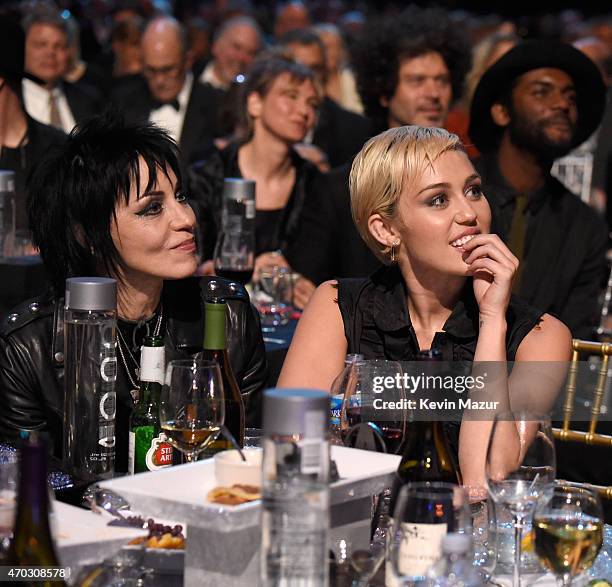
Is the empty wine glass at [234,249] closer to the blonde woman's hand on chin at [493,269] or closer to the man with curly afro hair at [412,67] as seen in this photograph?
the man with curly afro hair at [412,67]

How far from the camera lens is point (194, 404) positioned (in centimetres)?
204

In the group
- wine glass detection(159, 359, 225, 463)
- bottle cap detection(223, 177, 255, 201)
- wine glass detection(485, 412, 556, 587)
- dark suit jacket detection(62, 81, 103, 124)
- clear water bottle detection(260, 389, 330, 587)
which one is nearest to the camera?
clear water bottle detection(260, 389, 330, 587)

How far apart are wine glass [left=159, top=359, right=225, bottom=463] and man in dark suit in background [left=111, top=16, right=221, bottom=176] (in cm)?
632

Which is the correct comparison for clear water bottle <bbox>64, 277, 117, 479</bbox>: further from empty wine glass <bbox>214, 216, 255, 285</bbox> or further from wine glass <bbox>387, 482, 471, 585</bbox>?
empty wine glass <bbox>214, 216, 255, 285</bbox>

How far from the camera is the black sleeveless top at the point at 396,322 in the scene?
2.85m

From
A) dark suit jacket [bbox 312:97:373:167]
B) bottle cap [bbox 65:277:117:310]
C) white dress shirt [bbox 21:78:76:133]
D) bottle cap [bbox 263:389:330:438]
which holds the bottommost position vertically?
bottle cap [bbox 263:389:330:438]

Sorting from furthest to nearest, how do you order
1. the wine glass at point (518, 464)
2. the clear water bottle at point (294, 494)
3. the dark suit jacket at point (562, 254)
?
the dark suit jacket at point (562, 254) → the wine glass at point (518, 464) → the clear water bottle at point (294, 494)

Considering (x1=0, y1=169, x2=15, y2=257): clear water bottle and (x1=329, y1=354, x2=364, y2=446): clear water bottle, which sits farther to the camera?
(x1=0, y1=169, x2=15, y2=257): clear water bottle

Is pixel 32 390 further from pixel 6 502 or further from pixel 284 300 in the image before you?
pixel 284 300

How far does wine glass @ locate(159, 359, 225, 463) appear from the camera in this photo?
6.68 ft

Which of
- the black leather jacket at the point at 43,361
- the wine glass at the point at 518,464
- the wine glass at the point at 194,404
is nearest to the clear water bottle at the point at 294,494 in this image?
the wine glass at the point at 518,464

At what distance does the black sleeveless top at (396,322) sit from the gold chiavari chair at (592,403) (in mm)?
164

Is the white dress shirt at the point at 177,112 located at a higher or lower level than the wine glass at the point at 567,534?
higher

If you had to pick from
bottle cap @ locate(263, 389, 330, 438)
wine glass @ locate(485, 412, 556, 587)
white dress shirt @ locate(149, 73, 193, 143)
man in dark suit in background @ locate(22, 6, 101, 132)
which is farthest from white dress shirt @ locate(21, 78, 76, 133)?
bottle cap @ locate(263, 389, 330, 438)
